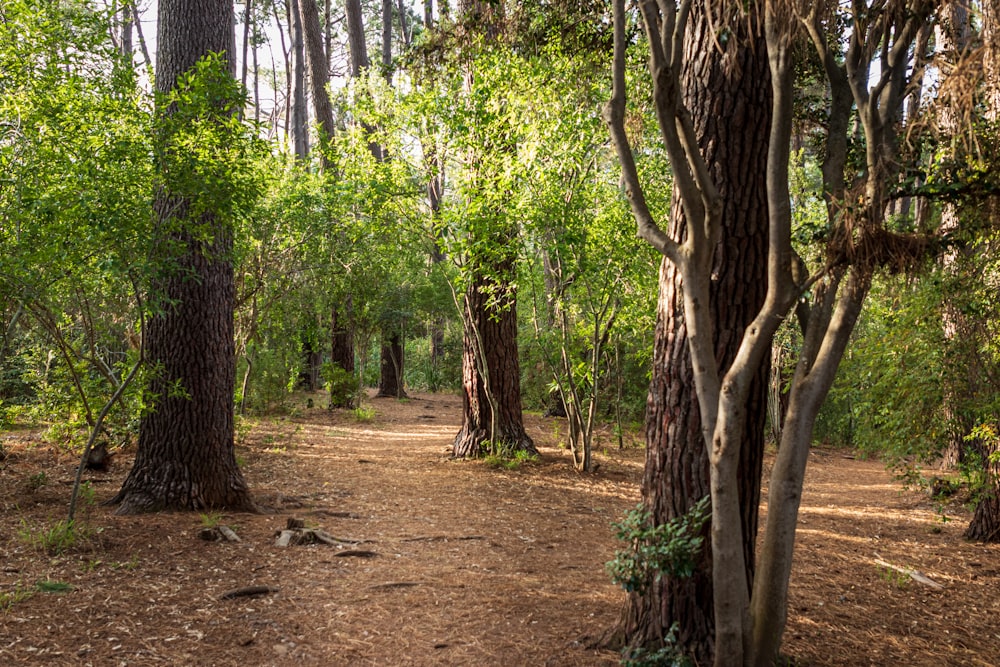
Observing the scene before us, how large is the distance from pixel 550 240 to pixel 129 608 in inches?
207

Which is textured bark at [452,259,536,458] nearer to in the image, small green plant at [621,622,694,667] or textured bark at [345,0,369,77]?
small green plant at [621,622,694,667]

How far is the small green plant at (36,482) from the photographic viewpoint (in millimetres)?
6299

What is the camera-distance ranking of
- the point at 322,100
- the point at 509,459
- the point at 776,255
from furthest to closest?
the point at 322,100 → the point at 509,459 → the point at 776,255

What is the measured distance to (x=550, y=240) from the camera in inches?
307

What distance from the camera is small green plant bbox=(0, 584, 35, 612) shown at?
3.76 meters

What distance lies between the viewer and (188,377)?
604cm

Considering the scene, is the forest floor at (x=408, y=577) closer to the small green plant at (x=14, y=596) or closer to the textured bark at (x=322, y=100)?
the small green plant at (x=14, y=596)

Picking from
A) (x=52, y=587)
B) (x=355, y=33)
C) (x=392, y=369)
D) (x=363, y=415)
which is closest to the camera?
(x=52, y=587)

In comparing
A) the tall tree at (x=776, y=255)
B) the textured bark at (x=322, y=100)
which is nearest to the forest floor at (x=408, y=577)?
the tall tree at (x=776, y=255)

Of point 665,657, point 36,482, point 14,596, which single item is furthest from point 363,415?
point 665,657

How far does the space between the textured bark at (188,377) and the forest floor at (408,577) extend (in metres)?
0.32

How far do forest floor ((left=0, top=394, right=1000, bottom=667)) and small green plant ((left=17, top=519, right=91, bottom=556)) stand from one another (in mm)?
35

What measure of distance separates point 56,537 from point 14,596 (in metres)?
0.92

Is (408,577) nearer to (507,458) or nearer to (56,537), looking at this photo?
(56,537)
